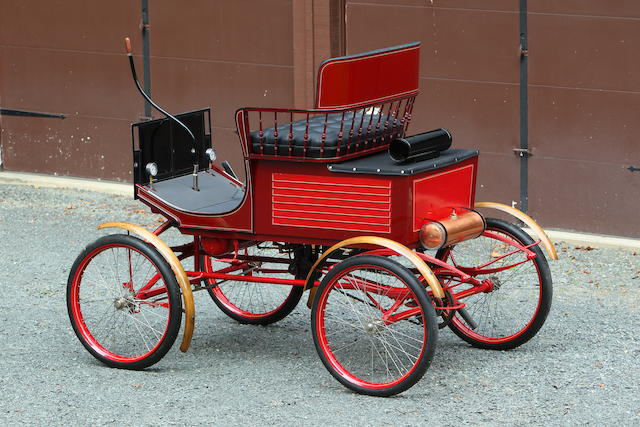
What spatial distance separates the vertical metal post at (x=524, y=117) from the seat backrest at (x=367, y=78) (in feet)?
8.91

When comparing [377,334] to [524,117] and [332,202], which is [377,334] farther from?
[524,117]

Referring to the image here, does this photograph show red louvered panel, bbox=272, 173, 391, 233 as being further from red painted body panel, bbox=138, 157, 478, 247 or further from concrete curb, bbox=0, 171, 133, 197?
concrete curb, bbox=0, 171, 133, 197

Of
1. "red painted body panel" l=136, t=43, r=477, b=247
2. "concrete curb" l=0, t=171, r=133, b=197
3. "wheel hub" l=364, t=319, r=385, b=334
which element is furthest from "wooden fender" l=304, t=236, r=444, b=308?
"concrete curb" l=0, t=171, r=133, b=197

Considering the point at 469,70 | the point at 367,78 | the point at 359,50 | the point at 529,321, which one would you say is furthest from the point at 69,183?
the point at 367,78

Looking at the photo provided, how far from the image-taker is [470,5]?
354 inches

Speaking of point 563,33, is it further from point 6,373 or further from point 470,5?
point 6,373

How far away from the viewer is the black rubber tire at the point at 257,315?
704 cm

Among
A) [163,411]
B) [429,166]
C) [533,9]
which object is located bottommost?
[163,411]

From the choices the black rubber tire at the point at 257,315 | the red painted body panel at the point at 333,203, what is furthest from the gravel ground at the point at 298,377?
the red painted body panel at the point at 333,203

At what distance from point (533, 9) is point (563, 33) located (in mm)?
273

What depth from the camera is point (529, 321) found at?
683 centimetres

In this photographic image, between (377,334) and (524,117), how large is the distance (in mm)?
3331

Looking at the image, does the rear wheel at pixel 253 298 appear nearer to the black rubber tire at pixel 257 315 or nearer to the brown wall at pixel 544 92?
the black rubber tire at pixel 257 315

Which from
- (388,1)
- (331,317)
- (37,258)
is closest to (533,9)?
(388,1)
